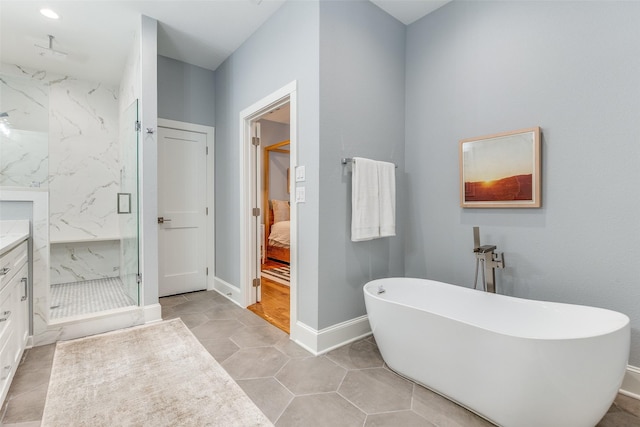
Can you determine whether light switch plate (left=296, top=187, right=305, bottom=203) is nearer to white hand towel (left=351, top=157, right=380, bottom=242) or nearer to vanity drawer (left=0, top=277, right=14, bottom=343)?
white hand towel (left=351, top=157, right=380, bottom=242)

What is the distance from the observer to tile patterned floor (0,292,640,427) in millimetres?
1613

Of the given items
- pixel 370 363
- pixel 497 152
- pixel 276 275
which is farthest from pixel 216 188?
pixel 497 152

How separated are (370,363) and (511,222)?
1506 millimetres

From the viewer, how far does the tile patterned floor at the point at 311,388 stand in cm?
161

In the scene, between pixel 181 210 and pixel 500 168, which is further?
pixel 181 210

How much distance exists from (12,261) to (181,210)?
1.87 metres

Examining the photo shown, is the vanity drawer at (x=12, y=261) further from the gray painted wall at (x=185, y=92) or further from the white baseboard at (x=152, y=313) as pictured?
the gray painted wall at (x=185, y=92)

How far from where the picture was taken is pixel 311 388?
74.3 inches

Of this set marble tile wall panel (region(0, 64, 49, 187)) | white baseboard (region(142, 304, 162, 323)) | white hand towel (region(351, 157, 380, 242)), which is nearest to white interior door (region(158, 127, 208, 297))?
white baseboard (region(142, 304, 162, 323))

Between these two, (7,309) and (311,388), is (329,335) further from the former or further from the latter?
(7,309)

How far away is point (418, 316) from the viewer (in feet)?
5.85

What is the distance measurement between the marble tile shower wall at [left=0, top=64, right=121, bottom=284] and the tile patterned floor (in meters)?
2.15

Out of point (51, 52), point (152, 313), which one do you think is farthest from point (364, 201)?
point (51, 52)

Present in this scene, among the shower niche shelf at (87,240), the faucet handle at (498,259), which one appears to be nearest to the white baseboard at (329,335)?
the faucet handle at (498,259)
